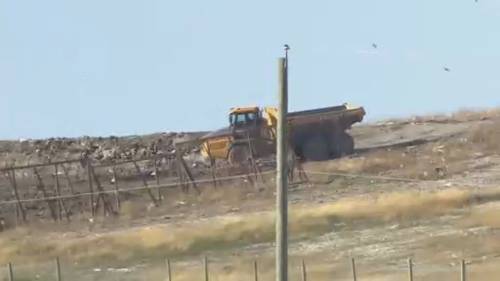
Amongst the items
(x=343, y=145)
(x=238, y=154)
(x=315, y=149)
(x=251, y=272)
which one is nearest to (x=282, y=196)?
(x=251, y=272)

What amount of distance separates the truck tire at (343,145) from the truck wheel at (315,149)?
52cm

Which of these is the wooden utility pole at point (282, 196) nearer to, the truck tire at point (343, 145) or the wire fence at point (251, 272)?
the wire fence at point (251, 272)

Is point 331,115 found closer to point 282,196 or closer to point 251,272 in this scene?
point 251,272

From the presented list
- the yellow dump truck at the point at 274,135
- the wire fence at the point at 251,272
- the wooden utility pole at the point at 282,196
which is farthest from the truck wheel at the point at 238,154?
the wooden utility pole at the point at 282,196

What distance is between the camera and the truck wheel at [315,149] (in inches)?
2250

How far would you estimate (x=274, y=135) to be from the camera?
56250 millimetres

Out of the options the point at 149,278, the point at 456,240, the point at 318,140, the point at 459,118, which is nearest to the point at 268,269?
the point at 149,278

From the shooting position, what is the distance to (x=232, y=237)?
124ft

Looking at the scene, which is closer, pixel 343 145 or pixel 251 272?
pixel 251 272

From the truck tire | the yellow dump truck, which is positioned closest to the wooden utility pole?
the yellow dump truck

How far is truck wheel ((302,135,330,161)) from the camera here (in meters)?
57.2

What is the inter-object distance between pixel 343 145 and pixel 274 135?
12.0ft

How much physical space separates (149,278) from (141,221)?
39.5ft

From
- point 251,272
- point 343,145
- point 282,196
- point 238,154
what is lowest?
point 251,272
